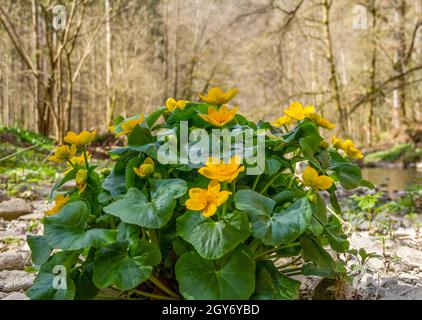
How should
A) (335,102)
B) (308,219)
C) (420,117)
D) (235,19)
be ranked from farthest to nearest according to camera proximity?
(420,117), (335,102), (235,19), (308,219)

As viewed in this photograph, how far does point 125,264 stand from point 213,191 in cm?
24

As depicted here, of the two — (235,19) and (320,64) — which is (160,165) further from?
(320,64)

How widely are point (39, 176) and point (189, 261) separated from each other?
3.94 m

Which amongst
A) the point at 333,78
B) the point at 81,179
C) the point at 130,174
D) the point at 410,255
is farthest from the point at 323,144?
the point at 333,78

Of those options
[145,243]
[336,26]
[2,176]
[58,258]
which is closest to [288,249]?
[145,243]

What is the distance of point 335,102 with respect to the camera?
878 cm

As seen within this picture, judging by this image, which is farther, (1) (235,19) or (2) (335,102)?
(2) (335,102)

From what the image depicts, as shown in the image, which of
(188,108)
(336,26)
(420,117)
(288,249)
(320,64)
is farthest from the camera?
(320,64)

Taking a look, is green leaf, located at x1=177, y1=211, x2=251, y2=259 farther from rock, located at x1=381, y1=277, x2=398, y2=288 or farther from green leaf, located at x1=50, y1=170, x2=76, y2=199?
rock, located at x1=381, y1=277, x2=398, y2=288

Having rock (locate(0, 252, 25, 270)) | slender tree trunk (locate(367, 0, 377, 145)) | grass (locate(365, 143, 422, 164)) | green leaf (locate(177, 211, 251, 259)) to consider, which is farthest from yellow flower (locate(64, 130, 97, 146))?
grass (locate(365, 143, 422, 164))

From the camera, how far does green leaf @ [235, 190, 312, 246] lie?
0.89 metres

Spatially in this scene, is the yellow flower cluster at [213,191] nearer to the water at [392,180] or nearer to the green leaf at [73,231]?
the green leaf at [73,231]

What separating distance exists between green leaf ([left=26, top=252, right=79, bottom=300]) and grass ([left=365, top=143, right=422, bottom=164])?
10293 millimetres

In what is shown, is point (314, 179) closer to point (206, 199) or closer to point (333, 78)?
point (206, 199)
